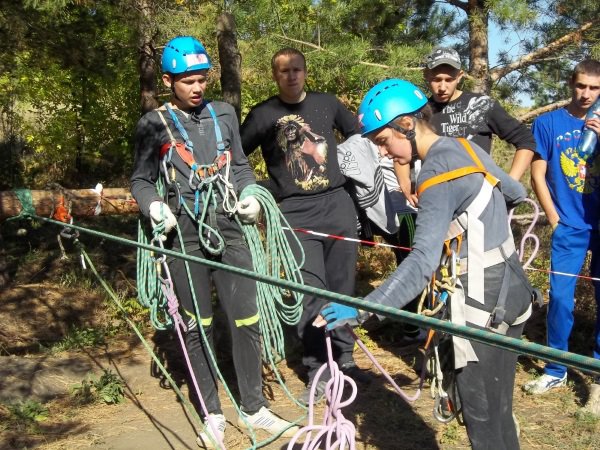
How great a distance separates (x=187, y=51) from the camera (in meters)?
3.62

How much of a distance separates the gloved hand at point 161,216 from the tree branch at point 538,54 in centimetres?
405

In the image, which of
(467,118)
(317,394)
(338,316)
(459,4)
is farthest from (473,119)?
(459,4)

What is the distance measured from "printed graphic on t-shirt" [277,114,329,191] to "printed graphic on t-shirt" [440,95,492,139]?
0.73 metres

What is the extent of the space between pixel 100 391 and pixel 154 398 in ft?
1.11

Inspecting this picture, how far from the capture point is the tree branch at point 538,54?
6418 mm

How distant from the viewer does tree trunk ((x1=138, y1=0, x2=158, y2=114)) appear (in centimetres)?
534

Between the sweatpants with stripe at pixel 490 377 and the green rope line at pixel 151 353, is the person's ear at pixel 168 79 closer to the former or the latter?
the green rope line at pixel 151 353

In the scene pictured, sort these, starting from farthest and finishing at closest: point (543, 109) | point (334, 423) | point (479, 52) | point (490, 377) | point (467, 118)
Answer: point (543, 109) < point (479, 52) < point (467, 118) < point (334, 423) < point (490, 377)

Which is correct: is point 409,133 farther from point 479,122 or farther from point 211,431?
point 211,431

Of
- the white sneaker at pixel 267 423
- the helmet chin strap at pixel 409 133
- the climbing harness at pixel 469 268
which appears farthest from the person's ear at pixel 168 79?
the white sneaker at pixel 267 423

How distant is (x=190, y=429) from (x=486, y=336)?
9.39 feet

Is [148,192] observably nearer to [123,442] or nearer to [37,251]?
[123,442]

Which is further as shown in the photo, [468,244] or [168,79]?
[168,79]

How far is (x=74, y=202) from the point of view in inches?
228
